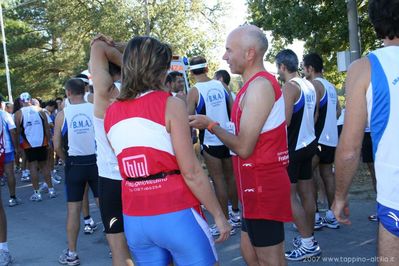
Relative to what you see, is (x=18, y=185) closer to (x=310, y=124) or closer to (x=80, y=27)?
(x=310, y=124)

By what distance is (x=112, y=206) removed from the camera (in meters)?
3.85

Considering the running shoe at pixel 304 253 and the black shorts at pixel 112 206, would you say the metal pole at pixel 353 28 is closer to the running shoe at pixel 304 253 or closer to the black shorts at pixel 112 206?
the running shoe at pixel 304 253

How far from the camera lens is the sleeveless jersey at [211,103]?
20.9ft

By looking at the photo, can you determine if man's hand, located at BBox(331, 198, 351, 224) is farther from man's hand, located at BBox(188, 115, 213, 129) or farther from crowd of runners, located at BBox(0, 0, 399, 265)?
man's hand, located at BBox(188, 115, 213, 129)

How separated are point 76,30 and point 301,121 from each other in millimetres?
29440

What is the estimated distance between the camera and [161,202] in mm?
2557

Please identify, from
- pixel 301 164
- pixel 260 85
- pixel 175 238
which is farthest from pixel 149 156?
pixel 301 164

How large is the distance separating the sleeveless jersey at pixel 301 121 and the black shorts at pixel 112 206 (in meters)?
2.11

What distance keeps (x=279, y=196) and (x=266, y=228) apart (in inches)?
9.4

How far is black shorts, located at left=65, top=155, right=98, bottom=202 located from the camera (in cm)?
Result: 550

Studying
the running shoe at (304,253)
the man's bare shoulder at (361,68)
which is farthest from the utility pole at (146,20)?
the man's bare shoulder at (361,68)

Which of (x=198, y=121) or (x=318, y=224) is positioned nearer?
(x=198, y=121)

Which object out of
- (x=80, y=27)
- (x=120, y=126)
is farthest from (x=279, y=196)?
(x=80, y=27)

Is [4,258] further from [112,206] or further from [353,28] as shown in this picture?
[353,28]
